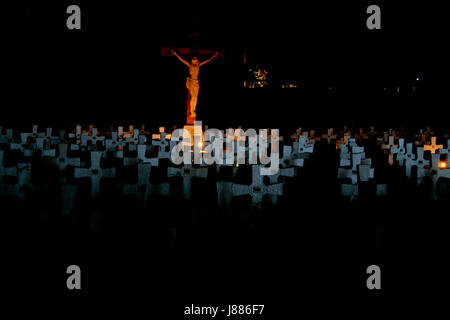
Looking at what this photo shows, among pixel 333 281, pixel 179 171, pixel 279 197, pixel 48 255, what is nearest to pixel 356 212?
pixel 279 197

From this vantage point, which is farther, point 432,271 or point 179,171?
point 179,171

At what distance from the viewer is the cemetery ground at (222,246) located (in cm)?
286

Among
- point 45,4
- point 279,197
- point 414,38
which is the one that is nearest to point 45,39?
point 45,4

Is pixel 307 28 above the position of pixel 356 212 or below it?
above

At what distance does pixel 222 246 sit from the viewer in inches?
143

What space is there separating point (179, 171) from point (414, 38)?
36.0 ft

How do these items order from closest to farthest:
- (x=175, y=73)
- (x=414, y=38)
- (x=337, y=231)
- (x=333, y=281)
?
(x=333, y=281)
(x=337, y=231)
(x=414, y=38)
(x=175, y=73)

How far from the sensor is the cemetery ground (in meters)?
2.86

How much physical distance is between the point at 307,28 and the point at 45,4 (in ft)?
27.6

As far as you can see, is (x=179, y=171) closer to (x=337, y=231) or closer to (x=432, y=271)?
(x=337, y=231)

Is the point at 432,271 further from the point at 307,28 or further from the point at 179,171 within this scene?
the point at 307,28

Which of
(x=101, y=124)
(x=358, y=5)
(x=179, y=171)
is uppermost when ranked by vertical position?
(x=358, y=5)

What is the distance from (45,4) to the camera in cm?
1143

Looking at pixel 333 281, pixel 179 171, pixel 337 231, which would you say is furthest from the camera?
pixel 179 171
